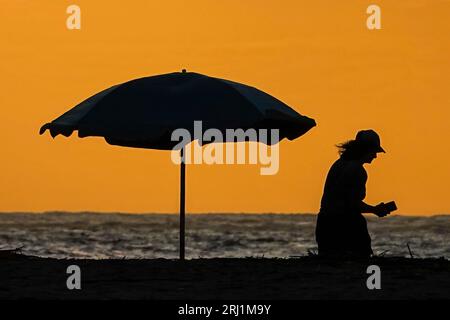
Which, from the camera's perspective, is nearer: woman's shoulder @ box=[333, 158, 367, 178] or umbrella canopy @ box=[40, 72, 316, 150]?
woman's shoulder @ box=[333, 158, 367, 178]

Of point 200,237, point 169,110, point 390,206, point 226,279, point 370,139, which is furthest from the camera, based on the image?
point 200,237

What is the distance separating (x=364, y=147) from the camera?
12.7 m

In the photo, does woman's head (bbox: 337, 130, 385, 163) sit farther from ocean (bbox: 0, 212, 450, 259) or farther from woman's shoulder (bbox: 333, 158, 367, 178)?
ocean (bbox: 0, 212, 450, 259)

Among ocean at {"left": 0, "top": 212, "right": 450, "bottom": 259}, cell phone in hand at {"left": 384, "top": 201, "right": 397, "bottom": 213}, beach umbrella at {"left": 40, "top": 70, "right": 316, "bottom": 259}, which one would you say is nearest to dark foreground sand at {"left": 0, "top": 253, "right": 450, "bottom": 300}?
cell phone in hand at {"left": 384, "top": 201, "right": 397, "bottom": 213}

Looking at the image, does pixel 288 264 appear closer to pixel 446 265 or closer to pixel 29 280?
pixel 446 265

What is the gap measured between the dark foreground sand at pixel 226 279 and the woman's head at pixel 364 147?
1185 mm

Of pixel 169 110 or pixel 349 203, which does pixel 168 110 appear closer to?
pixel 169 110

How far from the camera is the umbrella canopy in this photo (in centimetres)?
1268

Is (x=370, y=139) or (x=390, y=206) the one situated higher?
(x=370, y=139)

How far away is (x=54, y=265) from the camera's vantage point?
1234cm

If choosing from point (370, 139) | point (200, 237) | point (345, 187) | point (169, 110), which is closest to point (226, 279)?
point (345, 187)

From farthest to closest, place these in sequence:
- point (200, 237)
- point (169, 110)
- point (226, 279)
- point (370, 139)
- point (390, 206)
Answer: point (200, 237), point (169, 110), point (370, 139), point (390, 206), point (226, 279)

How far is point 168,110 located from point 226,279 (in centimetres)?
257

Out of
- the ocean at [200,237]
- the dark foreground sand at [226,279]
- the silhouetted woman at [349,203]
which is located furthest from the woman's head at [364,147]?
the ocean at [200,237]
